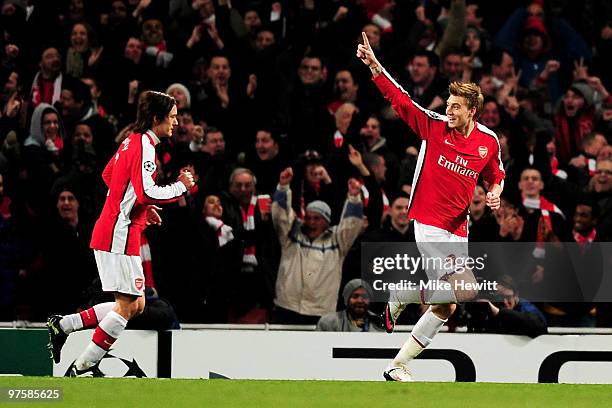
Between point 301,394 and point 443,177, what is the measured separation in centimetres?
231

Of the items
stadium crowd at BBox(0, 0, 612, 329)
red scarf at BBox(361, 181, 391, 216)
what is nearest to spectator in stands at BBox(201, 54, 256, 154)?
stadium crowd at BBox(0, 0, 612, 329)

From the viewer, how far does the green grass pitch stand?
24.5 ft

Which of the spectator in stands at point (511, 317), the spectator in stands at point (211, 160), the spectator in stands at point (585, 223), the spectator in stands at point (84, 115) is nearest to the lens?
the spectator in stands at point (511, 317)

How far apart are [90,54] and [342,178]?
3.70m

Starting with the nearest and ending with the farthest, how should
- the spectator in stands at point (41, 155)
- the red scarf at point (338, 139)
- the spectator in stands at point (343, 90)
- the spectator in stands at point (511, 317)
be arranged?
the spectator in stands at point (511, 317) → the spectator in stands at point (41, 155) → the red scarf at point (338, 139) → the spectator in stands at point (343, 90)

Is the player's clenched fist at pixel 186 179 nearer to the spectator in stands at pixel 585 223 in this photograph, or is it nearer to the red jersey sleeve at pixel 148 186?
the red jersey sleeve at pixel 148 186

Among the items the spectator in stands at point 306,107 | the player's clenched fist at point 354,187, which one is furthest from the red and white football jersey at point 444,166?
the spectator in stands at point 306,107

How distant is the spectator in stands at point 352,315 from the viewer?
10711mm

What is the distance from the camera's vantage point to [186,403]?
7.39 metres

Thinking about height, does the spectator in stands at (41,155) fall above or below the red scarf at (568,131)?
below

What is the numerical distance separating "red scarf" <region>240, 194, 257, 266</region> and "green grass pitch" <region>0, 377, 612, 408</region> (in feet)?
11.0

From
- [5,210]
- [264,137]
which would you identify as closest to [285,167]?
[264,137]

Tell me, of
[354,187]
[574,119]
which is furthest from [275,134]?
[574,119]

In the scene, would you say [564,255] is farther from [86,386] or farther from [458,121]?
[86,386]
